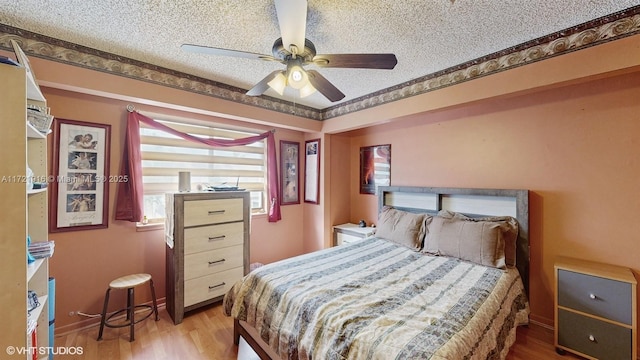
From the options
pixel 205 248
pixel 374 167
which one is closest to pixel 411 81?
pixel 374 167

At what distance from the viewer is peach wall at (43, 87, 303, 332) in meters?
2.19

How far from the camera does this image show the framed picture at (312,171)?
3.82 meters

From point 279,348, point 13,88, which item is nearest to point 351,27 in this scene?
point 13,88

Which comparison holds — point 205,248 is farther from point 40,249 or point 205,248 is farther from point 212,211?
point 40,249

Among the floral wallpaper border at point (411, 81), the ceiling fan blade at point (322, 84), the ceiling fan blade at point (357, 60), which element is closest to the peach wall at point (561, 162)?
the floral wallpaper border at point (411, 81)

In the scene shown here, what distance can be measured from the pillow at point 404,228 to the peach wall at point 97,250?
8.26ft

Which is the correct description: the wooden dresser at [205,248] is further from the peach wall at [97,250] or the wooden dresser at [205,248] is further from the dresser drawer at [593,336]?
the dresser drawer at [593,336]

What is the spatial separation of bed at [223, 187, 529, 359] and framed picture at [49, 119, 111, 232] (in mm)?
1567

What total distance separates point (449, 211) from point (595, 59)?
1696 millimetres

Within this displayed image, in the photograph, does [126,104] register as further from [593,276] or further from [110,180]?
[593,276]

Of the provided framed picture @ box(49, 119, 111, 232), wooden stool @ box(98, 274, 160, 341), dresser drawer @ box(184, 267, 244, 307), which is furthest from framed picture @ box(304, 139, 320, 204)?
framed picture @ box(49, 119, 111, 232)

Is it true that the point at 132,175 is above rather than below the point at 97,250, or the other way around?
above

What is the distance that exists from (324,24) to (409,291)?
1.91 meters

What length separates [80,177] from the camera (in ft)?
7.45
